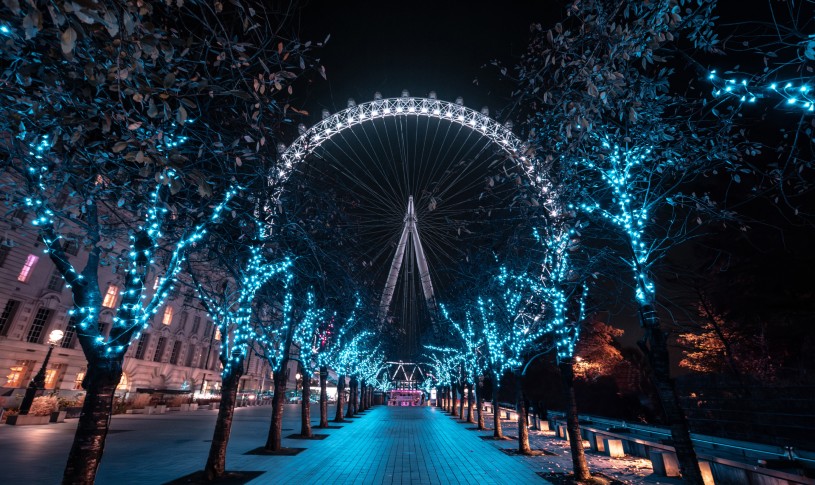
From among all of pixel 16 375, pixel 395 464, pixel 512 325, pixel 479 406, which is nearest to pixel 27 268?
pixel 16 375

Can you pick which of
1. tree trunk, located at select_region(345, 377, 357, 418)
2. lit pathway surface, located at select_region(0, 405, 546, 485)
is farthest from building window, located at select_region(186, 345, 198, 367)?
lit pathway surface, located at select_region(0, 405, 546, 485)

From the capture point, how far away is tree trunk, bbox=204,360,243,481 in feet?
38.8

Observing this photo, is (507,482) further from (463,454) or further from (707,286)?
(707,286)

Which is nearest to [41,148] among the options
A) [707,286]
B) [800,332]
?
[800,332]

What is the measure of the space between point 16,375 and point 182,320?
2180 centimetres

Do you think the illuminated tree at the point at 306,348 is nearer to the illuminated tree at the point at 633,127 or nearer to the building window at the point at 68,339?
the illuminated tree at the point at 633,127

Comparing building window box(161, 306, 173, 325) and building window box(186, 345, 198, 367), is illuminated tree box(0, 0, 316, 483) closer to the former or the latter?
building window box(161, 306, 173, 325)

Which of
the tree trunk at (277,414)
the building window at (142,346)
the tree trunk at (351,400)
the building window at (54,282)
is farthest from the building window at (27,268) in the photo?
the tree trunk at (277,414)

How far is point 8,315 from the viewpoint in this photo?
108ft

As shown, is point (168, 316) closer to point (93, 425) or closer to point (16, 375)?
point (16, 375)

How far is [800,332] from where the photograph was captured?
66.4 feet

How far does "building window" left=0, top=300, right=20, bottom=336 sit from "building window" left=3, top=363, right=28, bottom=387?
3.09m

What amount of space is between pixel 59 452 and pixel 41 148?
44.9 ft

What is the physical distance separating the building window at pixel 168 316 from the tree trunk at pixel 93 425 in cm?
5001
